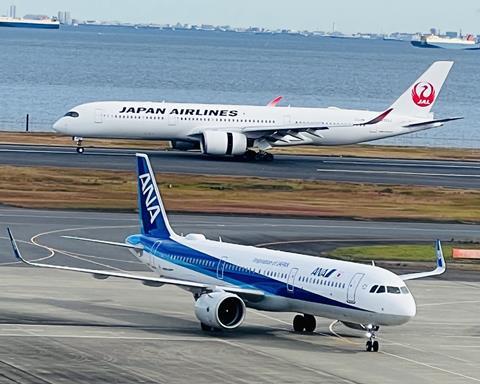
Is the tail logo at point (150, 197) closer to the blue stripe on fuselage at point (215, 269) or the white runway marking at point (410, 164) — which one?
the blue stripe on fuselage at point (215, 269)

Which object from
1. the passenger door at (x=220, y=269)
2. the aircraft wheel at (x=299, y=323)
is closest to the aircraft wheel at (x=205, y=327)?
the passenger door at (x=220, y=269)

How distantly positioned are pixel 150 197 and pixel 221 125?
215 ft

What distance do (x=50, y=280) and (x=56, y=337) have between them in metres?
15.0

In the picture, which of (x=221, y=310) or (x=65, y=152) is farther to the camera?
(x=65, y=152)

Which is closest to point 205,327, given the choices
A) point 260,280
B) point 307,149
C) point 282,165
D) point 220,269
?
point 260,280

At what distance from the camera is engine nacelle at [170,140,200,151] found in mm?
122812

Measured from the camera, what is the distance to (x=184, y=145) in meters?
124

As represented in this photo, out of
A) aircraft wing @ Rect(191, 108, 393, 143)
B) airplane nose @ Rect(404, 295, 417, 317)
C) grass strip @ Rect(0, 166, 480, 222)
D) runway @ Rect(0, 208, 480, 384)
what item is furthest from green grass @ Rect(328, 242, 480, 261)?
aircraft wing @ Rect(191, 108, 393, 143)

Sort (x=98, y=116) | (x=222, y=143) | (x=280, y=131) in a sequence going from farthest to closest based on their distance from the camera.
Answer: (x=280, y=131) → (x=98, y=116) → (x=222, y=143)

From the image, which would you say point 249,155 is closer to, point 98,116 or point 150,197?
point 98,116

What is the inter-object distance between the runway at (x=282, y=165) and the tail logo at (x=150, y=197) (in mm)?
50234

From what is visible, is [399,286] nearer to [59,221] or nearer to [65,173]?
[59,221]

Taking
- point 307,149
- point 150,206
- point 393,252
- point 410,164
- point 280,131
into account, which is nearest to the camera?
point 150,206

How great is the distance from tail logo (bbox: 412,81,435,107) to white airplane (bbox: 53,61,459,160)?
2.51 metres
